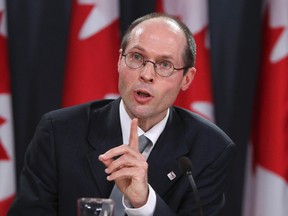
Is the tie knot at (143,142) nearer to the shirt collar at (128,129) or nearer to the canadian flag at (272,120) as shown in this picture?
the shirt collar at (128,129)

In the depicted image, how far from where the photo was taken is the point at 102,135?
6.42 ft

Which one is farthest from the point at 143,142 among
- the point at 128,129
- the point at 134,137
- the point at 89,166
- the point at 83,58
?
the point at 83,58

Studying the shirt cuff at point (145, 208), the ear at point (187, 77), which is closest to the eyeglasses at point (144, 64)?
the ear at point (187, 77)

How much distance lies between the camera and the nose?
1.84 m

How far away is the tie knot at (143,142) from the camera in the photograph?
1.98 meters

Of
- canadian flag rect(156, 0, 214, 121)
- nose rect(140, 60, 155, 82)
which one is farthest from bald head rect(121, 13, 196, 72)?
canadian flag rect(156, 0, 214, 121)

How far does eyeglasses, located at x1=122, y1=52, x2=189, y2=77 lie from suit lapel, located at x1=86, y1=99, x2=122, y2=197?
20 cm

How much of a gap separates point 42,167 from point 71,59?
0.90 m

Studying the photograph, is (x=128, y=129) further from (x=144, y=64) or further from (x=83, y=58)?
(x=83, y=58)

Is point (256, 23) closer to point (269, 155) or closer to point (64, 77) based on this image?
point (269, 155)

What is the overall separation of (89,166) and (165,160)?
0.78ft

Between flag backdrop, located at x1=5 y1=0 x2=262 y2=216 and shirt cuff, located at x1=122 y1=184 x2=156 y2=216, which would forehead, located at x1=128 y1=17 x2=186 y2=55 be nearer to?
shirt cuff, located at x1=122 y1=184 x2=156 y2=216

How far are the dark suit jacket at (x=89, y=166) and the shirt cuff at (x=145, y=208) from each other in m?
0.15

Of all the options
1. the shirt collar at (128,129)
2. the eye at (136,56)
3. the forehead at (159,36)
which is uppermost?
the forehead at (159,36)
